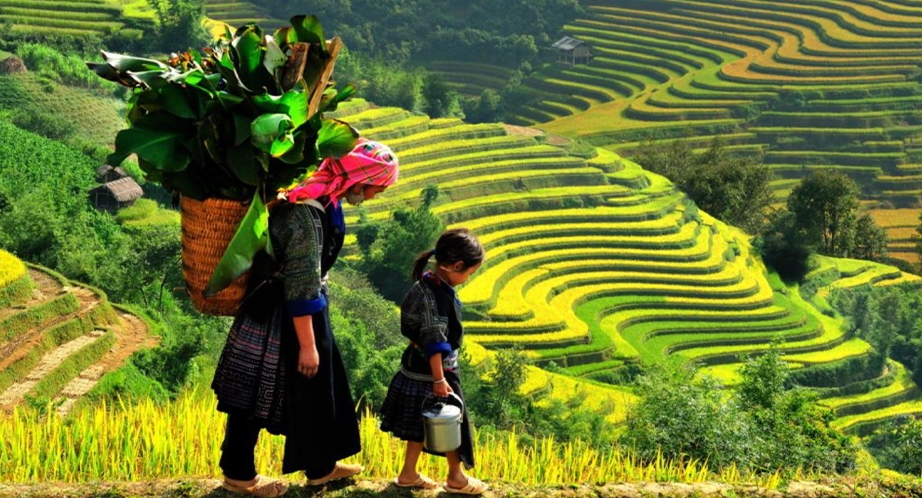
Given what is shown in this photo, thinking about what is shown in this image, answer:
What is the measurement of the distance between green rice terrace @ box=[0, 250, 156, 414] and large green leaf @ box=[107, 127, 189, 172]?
825 centimetres

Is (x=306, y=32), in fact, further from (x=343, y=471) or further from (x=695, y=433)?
(x=695, y=433)

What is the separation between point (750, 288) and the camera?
40.4 meters

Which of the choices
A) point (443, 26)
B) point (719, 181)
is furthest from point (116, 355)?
point (443, 26)

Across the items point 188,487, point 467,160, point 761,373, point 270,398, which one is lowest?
point 467,160

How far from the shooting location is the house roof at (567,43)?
69188 mm

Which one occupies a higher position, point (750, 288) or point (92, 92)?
point (92, 92)

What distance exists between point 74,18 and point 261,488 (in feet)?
155

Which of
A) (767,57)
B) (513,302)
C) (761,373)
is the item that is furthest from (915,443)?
(767,57)

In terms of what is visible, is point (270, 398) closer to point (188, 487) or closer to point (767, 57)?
point (188, 487)

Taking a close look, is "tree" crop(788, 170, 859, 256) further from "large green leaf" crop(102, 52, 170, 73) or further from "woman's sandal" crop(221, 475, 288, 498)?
"large green leaf" crop(102, 52, 170, 73)

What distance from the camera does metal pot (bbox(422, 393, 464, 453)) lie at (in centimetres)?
561

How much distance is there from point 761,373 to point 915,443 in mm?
1253

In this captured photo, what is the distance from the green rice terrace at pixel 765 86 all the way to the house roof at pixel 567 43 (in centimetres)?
90

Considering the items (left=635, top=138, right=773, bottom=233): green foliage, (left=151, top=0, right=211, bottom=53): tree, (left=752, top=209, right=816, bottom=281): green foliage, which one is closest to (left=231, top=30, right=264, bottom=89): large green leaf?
(left=752, top=209, right=816, bottom=281): green foliage
